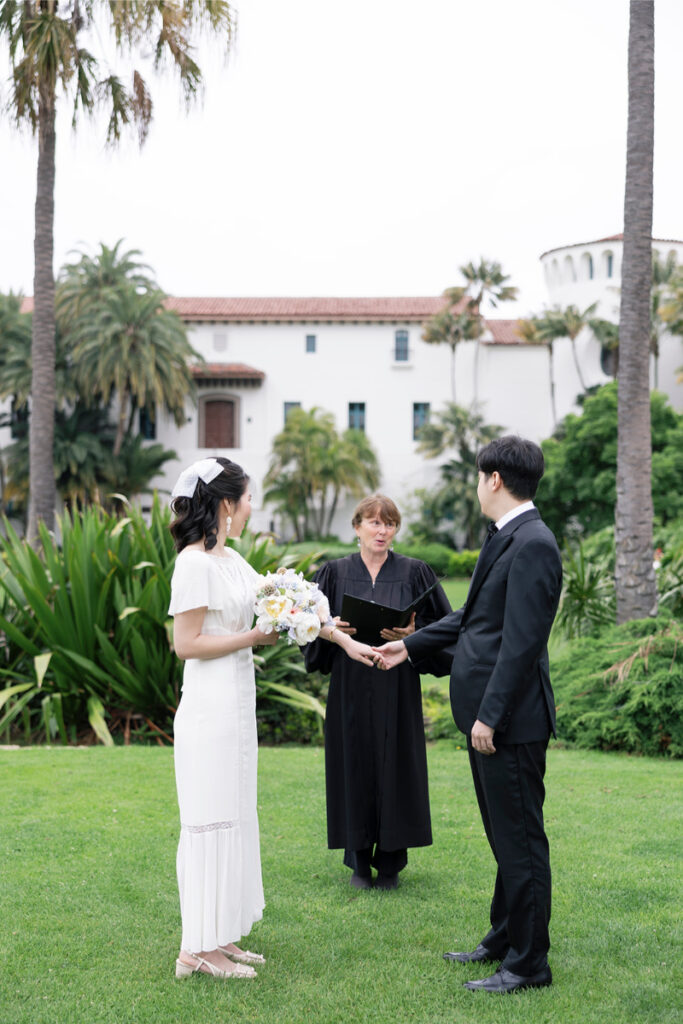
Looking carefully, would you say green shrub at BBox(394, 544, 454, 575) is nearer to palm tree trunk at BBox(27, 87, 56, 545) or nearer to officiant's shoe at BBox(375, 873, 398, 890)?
palm tree trunk at BBox(27, 87, 56, 545)

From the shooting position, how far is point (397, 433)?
45.8 m

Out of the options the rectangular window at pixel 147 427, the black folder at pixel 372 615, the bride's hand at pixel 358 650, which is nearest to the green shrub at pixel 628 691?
the black folder at pixel 372 615

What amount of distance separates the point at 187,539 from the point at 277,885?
217 cm

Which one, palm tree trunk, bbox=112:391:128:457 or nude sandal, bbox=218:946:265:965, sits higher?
palm tree trunk, bbox=112:391:128:457

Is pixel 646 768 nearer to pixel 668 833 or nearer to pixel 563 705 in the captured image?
pixel 563 705

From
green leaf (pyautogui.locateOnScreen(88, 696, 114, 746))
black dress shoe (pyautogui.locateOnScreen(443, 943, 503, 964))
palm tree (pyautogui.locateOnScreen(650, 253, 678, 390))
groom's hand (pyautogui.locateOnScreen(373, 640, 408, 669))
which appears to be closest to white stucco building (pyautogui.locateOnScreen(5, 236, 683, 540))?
palm tree (pyautogui.locateOnScreen(650, 253, 678, 390))

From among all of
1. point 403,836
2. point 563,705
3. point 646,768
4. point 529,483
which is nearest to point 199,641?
point 529,483

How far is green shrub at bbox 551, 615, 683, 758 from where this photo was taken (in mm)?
8188

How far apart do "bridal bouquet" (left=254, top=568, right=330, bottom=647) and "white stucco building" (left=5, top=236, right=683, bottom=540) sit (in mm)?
41522

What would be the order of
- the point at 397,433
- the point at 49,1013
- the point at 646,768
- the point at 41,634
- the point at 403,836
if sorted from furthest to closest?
the point at 397,433
the point at 41,634
the point at 646,768
the point at 403,836
the point at 49,1013

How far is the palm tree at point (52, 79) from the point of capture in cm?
1525

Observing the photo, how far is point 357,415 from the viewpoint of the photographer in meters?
46.1

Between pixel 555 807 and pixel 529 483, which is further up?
pixel 529 483

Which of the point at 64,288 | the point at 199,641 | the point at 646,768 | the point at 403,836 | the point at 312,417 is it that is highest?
the point at 64,288
